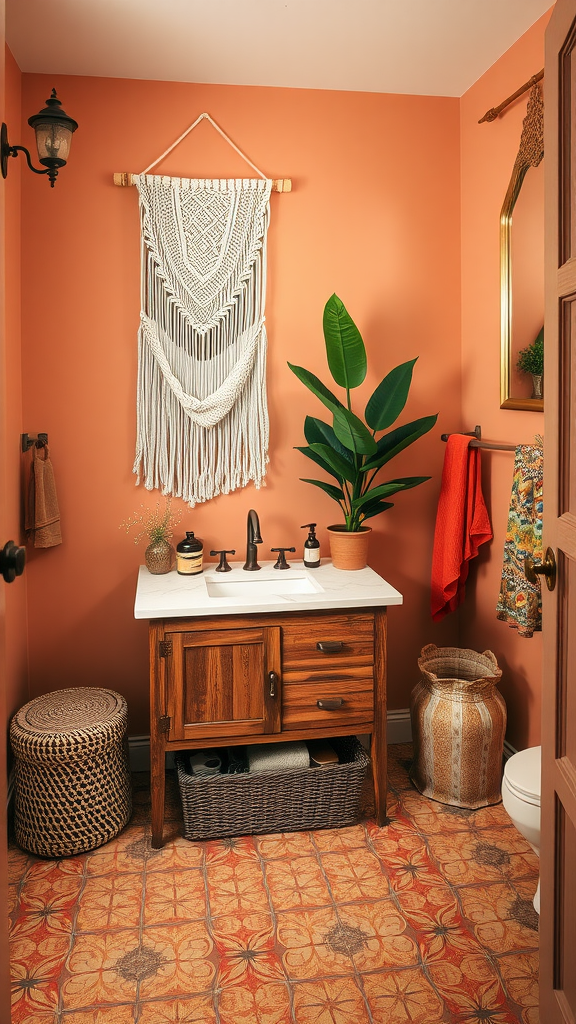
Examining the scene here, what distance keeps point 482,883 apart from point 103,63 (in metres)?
2.96

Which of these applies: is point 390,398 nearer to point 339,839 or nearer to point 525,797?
point 525,797

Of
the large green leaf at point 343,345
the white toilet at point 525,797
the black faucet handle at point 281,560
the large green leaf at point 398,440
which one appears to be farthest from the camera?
the black faucet handle at point 281,560

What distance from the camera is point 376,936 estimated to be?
212 cm

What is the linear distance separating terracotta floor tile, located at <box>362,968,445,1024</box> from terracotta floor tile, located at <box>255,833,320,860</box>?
0.60 meters

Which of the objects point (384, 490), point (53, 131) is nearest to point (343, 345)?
point (384, 490)

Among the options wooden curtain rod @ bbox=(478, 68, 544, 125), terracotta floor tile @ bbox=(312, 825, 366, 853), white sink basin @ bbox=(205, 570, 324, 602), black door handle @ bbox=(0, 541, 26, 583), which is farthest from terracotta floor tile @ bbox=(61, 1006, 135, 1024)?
wooden curtain rod @ bbox=(478, 68, 544, 125)

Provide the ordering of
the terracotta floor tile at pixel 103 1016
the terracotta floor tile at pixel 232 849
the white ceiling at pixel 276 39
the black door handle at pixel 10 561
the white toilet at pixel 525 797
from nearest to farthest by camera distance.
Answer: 1. the black door handle at pixel 10 561
2. the terracotta floor tile at pixel 103 1016
3. the white toilet at pixel 525 797
4. the white ceiling at pixel 276 39
5. the terracotta floor tile at pixel 232 849

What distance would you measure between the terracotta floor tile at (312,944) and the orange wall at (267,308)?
116cm

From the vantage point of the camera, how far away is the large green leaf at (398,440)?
9.30 feet

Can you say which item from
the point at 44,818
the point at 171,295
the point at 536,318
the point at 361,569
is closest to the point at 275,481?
the point at 361,569

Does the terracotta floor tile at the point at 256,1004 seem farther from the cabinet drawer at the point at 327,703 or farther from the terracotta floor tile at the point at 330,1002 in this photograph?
the cabinet drawer at the point at 327,703

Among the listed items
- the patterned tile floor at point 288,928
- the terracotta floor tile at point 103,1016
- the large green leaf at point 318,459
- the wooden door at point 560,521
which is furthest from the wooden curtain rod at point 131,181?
the terracotta floor tile at point 103,1016

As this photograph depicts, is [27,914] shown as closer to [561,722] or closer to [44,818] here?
[44,818]

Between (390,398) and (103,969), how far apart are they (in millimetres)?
1960
